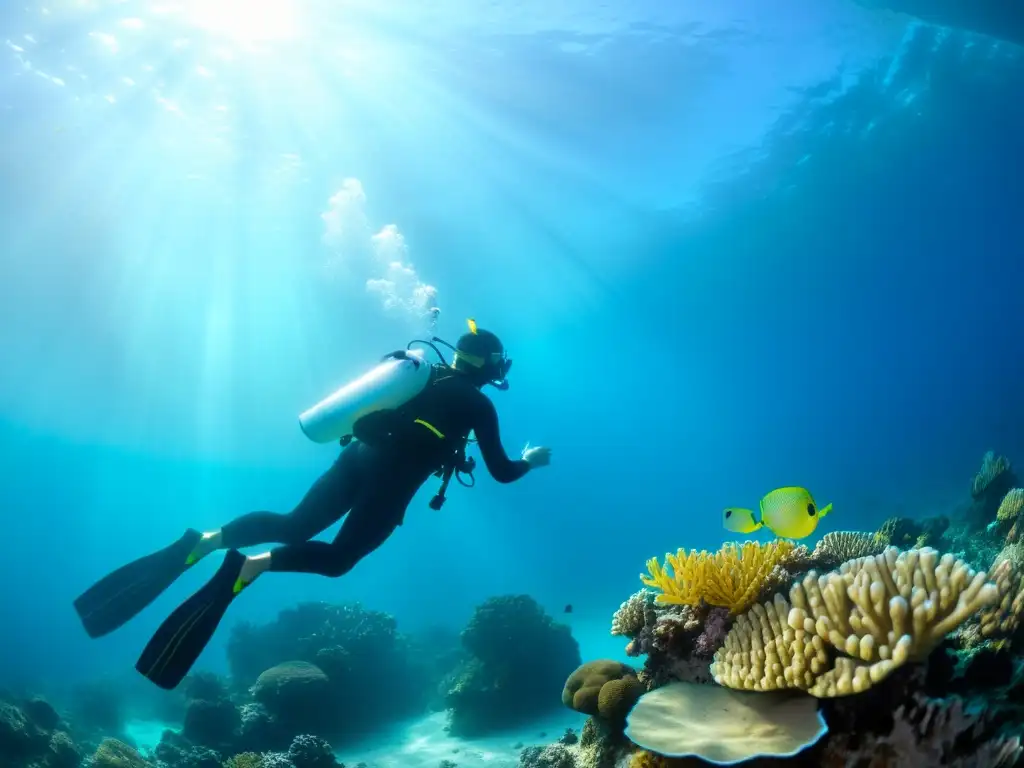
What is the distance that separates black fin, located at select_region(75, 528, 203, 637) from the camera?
19.9ft

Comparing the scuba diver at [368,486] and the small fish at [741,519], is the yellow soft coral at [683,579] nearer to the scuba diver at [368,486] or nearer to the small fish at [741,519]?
the small fish at [741,519]

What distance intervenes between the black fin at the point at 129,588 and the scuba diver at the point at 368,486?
11mm

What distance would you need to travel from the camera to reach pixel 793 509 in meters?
3.57

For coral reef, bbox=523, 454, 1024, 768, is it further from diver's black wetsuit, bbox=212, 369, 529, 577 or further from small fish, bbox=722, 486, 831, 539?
diver's black wetsuit, bbox=212, 369, 529, 577

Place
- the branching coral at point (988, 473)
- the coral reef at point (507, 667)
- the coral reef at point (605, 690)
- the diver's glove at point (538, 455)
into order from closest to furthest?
the coral reef at point (605, 690) → the diver's glove at point (538, 455) → the branching coral at point (988, 473) → the coral reef at point (507, 667)

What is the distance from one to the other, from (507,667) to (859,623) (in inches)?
515

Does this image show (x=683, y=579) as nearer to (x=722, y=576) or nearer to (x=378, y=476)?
(x=722, y=576)

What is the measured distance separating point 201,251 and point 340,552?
145ft

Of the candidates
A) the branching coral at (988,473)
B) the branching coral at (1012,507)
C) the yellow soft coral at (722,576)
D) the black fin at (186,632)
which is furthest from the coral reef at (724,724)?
the branching coral at (988,473)

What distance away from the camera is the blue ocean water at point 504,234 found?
2633 cm

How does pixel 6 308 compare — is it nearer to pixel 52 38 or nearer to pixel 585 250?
pixel 52 38

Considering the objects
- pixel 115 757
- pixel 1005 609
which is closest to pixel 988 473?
pixel 1005 609

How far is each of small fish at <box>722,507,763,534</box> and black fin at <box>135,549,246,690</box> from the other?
4.14 meters

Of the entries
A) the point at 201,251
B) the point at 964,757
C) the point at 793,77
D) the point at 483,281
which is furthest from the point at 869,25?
the point at 201,251
